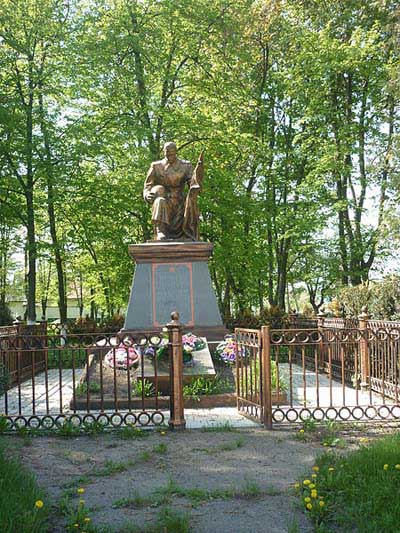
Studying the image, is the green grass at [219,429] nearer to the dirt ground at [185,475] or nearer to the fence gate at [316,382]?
the dirt ground at [185,475]

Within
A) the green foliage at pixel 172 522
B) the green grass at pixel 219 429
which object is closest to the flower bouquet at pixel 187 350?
the green grass at pixel 219 429

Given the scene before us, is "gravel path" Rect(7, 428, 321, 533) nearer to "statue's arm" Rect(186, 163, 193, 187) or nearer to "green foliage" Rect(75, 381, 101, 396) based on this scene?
"green foliage" Rect(75, 381, 101, 396)

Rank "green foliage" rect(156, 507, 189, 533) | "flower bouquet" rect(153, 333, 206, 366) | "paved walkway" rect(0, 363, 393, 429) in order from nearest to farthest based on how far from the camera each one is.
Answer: "green foliage" rect(156, 507, 189, 533), "paved walkway" rect(0, 363, 393, 429), "flower bouquet" rect(153, 333, 206, 366)

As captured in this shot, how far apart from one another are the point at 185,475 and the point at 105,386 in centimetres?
381

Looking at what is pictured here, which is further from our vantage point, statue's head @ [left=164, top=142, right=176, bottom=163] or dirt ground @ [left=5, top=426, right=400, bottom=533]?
statue's head @ [left=164, top=142, right=176, bottom=163]

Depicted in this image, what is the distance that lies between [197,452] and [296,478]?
1229 mm

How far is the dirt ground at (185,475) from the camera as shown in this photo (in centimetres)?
399

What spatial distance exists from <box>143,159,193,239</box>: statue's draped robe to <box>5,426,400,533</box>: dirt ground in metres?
5.85

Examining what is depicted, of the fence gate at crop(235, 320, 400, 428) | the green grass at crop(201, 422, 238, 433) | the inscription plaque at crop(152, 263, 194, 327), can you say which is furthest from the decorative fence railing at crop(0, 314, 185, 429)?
the inscription plaque at crop(152, 263, 194, 327)

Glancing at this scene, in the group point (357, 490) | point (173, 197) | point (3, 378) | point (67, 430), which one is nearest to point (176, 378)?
point (67, 430)

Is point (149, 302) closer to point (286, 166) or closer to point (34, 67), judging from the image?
point (34, 67)

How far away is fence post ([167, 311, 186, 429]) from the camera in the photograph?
673cm

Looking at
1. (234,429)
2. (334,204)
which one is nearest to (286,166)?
(334,204)

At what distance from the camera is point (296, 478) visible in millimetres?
4816
